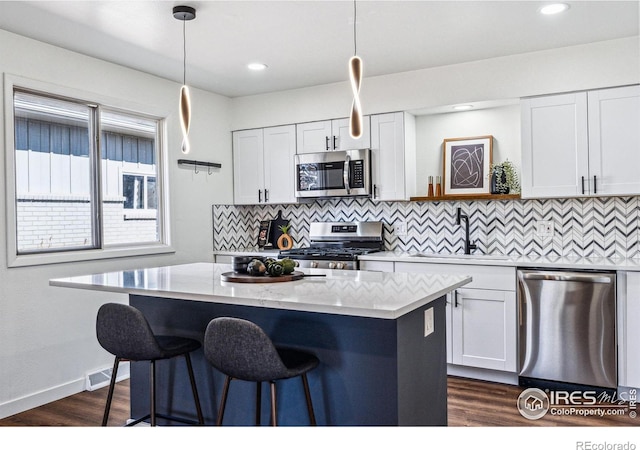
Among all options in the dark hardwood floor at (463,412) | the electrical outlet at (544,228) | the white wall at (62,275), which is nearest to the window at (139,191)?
the white wall at (62,275)

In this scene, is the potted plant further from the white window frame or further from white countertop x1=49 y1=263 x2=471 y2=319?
the white window frame

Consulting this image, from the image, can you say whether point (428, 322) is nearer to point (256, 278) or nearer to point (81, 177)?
point (256, 278)

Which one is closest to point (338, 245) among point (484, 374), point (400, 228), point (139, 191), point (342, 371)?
point (400, 228)

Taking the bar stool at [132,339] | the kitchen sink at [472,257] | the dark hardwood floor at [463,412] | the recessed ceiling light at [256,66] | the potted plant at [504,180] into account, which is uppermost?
the recessed ceiling light at [256,66]

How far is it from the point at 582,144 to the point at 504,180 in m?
0.64

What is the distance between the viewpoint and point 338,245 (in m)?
4.79

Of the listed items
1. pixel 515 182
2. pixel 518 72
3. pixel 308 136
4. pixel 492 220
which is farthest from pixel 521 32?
pixel 308 136

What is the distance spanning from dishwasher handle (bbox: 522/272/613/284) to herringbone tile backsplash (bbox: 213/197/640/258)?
1.93ft

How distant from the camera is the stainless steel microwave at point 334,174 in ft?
14.4

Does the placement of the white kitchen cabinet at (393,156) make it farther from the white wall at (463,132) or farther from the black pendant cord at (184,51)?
the black pendant cord at (184,51)

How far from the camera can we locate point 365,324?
2.12 meters

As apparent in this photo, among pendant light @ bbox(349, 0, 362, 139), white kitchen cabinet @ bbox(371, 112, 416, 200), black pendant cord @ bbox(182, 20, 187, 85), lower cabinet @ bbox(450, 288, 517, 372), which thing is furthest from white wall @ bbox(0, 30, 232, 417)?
lower cabinet @ bbox(450, 288, 517, 372)

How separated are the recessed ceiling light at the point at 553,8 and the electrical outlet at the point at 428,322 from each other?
1924mm

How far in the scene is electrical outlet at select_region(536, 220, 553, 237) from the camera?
3.95 m
